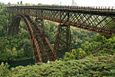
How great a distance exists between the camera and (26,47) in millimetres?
87250

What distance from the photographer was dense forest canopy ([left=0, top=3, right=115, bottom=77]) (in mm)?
26150

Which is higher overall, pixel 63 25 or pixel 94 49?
pixel 63 25

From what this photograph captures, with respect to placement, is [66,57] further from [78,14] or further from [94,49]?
[78,14]

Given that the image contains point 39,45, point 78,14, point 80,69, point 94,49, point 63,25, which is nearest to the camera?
point 80,69

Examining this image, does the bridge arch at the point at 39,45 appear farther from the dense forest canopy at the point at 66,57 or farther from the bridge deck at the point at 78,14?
the bridge deck at the point at 78,14

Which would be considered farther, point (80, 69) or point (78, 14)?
point (78, 14)

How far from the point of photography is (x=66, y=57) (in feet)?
155

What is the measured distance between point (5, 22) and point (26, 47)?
67.7ft

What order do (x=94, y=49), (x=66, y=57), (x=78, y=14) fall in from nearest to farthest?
1. (x=94, y=49)
2. (x=78, y=14)
3. (x=66, y=57)

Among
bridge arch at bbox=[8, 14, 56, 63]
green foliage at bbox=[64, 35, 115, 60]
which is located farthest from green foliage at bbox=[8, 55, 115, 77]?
bridge arch at bbox=[8, 14, 56, 63]

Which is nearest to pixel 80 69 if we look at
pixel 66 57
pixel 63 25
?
pixel 63 25

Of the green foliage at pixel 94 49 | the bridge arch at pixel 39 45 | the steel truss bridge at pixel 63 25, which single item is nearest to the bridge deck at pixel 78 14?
the steel truss bridge at pixel 63 25

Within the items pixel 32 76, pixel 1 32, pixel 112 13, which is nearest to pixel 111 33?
pixel 112 13

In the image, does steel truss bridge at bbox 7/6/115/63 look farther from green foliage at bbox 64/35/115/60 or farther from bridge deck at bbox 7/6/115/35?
green foliage at bbox 64/35/115/60
